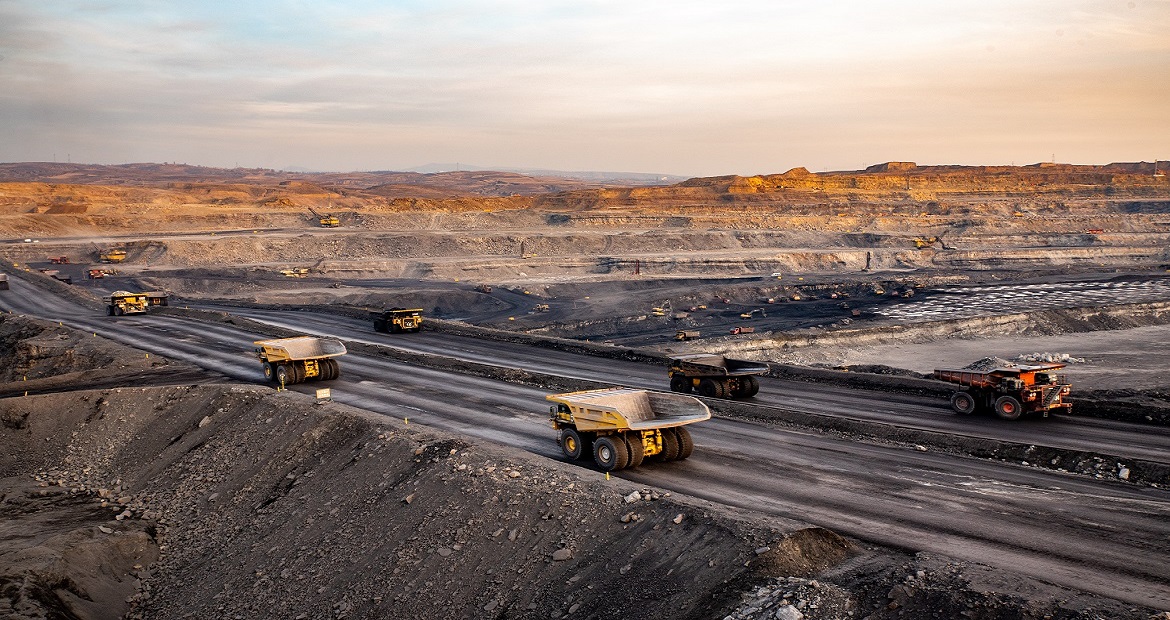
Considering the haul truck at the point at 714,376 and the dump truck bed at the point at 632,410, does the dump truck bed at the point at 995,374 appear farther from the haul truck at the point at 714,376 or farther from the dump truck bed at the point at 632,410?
the dump truck bed at the point at 632,410

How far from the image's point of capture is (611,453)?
59.4 ft

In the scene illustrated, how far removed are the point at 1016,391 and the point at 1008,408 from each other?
482mm

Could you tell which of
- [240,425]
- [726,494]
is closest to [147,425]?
[240,425]

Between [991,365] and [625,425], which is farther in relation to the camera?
[991,365]

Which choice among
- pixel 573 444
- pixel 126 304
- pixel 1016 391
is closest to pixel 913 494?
pixel 573 444

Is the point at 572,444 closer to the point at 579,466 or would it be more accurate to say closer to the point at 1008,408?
the point at 579,466

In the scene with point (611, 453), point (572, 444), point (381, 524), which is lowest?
point (381, 524)

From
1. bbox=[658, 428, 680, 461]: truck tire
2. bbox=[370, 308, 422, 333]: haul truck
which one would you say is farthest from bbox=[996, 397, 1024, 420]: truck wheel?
bbox=[370, 308, 422, 333]: haul truck

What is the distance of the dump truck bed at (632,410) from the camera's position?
1822 cm

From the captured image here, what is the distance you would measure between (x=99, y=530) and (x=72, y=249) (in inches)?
3714

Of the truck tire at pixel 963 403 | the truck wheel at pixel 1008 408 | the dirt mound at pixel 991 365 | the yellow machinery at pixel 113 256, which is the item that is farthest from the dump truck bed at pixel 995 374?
the yellow machinery at pixel 113 256

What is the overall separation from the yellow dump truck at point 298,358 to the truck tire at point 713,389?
450 inches

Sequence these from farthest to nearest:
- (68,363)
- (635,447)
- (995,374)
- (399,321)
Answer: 1. (399,321)
2. (68,363)
3. (995,374)
4. (635,447)

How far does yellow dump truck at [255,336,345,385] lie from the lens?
29547 mm
